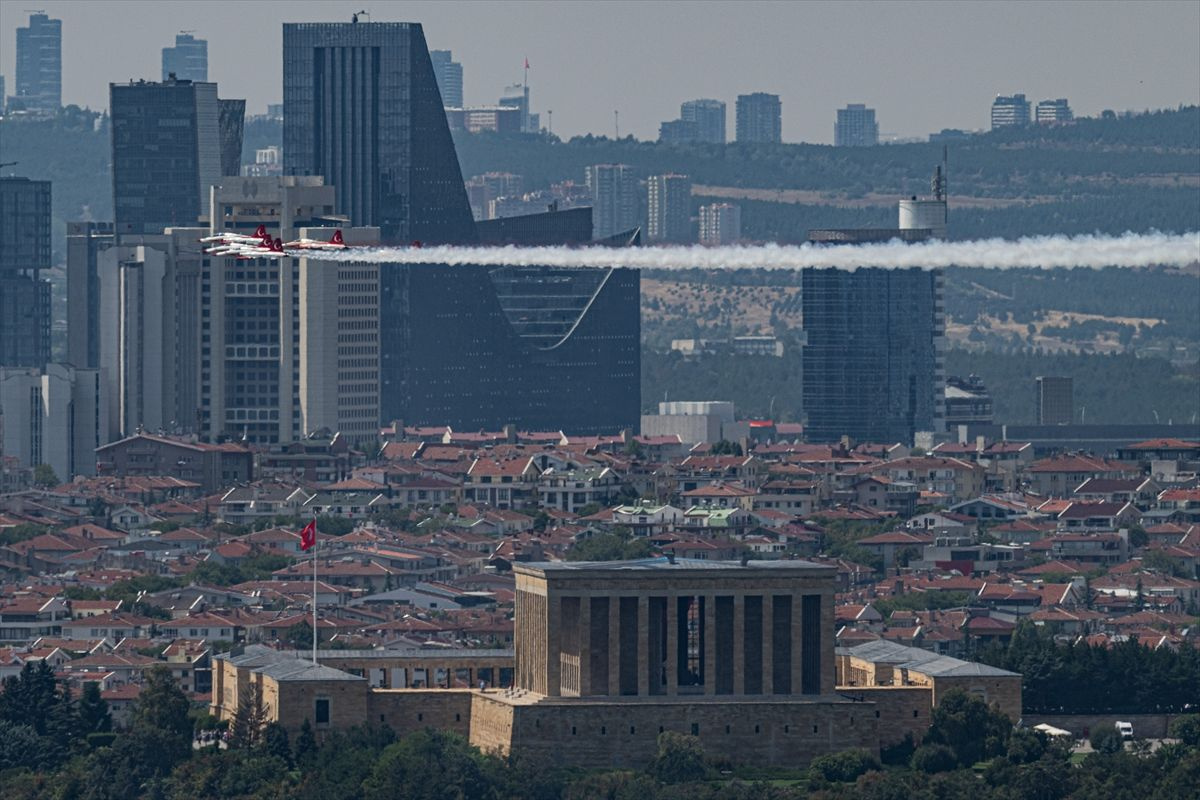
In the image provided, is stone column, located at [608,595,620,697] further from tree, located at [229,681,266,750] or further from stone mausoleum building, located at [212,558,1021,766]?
tree, located at [229,681,266,750]

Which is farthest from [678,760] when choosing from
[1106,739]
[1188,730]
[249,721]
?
[1188,730]

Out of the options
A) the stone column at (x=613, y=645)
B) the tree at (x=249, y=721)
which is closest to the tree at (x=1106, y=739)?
the stone column at (x=613, y=645)

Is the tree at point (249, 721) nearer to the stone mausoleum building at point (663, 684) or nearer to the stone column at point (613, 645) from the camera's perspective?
the stone mausoleum building at point (663, 684)

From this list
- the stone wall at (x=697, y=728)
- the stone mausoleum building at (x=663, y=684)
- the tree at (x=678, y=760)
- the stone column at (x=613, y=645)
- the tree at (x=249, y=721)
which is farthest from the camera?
the stone column at (x=613, y=645)

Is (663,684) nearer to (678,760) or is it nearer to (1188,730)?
(678,760)

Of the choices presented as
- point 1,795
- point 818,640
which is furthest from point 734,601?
point 1,795

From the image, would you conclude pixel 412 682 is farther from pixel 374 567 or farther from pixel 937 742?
pixel 374 567

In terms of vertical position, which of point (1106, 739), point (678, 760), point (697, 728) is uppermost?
point (697, 728)
